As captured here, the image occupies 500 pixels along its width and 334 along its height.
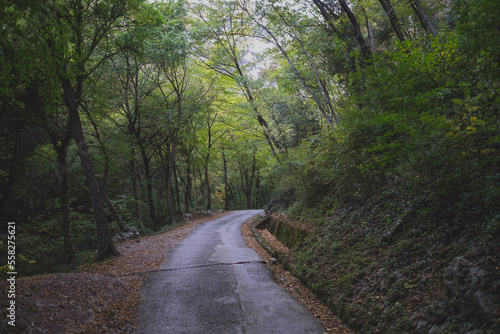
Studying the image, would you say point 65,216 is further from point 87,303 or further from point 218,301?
point 218,301

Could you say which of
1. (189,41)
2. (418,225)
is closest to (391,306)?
(418,225)

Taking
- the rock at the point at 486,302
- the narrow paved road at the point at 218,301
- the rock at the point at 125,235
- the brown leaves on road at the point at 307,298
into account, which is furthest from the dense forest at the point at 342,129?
the rock at the point at 125,235

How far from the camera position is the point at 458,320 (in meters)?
3.03

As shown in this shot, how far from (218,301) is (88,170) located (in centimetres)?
609

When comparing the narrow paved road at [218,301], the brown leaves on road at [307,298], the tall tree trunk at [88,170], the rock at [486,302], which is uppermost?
the tall tree trunk at [88,170]

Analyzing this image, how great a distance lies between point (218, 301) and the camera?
17.7 feet

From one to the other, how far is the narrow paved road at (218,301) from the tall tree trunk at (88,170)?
2108mm

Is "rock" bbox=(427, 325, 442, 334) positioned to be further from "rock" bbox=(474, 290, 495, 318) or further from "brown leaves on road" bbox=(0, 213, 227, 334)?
"brown leaves on road" bbox=(0, 213, 227, 334)

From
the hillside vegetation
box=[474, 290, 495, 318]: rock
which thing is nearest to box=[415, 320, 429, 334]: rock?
the hillside vegetation

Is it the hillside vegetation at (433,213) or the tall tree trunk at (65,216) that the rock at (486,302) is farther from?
the tall tree trunk at (65,216)

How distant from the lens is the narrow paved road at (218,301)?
446 cm

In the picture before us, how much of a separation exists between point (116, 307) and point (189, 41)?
14.5 meters

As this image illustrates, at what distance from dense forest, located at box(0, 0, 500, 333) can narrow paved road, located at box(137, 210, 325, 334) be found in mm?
930

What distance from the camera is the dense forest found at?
3.76 meters
